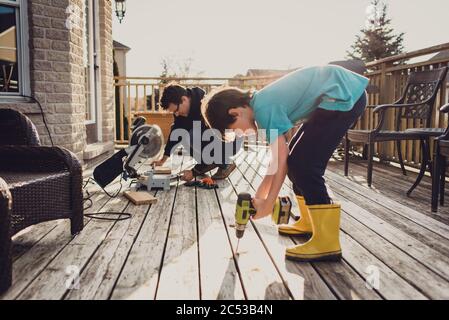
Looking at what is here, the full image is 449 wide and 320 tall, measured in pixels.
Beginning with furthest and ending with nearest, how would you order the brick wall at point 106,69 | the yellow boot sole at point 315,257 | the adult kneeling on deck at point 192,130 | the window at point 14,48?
the brick wall at point 106,69, the adult kneeling on deck at point 192,130, the window at point 14,48, the yellow boot sole at point 315,257

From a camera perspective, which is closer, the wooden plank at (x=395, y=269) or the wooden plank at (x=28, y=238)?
the wooden plank at (x=395, y=269)

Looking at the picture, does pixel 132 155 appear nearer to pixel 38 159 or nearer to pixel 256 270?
pixel 38 159

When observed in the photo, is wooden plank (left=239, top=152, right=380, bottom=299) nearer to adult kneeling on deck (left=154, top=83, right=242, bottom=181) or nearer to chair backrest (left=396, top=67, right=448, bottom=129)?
adult kneeling on deck (left=154, top=83, right=242, bottom=181)

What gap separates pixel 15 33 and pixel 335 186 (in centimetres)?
328

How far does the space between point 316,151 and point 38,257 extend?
141 centimetres

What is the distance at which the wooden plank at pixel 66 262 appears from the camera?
1.63m

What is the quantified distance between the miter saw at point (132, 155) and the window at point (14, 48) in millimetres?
1167

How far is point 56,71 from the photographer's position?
414 centimetres

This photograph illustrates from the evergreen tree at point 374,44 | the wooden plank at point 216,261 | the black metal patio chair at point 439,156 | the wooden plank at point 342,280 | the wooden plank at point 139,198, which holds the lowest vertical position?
the wooden plank at point 342,280

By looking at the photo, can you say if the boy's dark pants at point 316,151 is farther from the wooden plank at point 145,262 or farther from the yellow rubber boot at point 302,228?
the wooden plank at point 145,262

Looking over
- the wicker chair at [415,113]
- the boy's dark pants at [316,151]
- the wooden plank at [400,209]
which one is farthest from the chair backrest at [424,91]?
the boy's dark pants at [316,151]

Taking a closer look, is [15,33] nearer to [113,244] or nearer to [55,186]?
[55,186]

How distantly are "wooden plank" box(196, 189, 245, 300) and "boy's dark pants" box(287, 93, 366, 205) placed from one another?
50cm

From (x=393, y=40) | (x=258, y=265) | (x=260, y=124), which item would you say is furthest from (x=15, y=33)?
(x=393, y=40)
